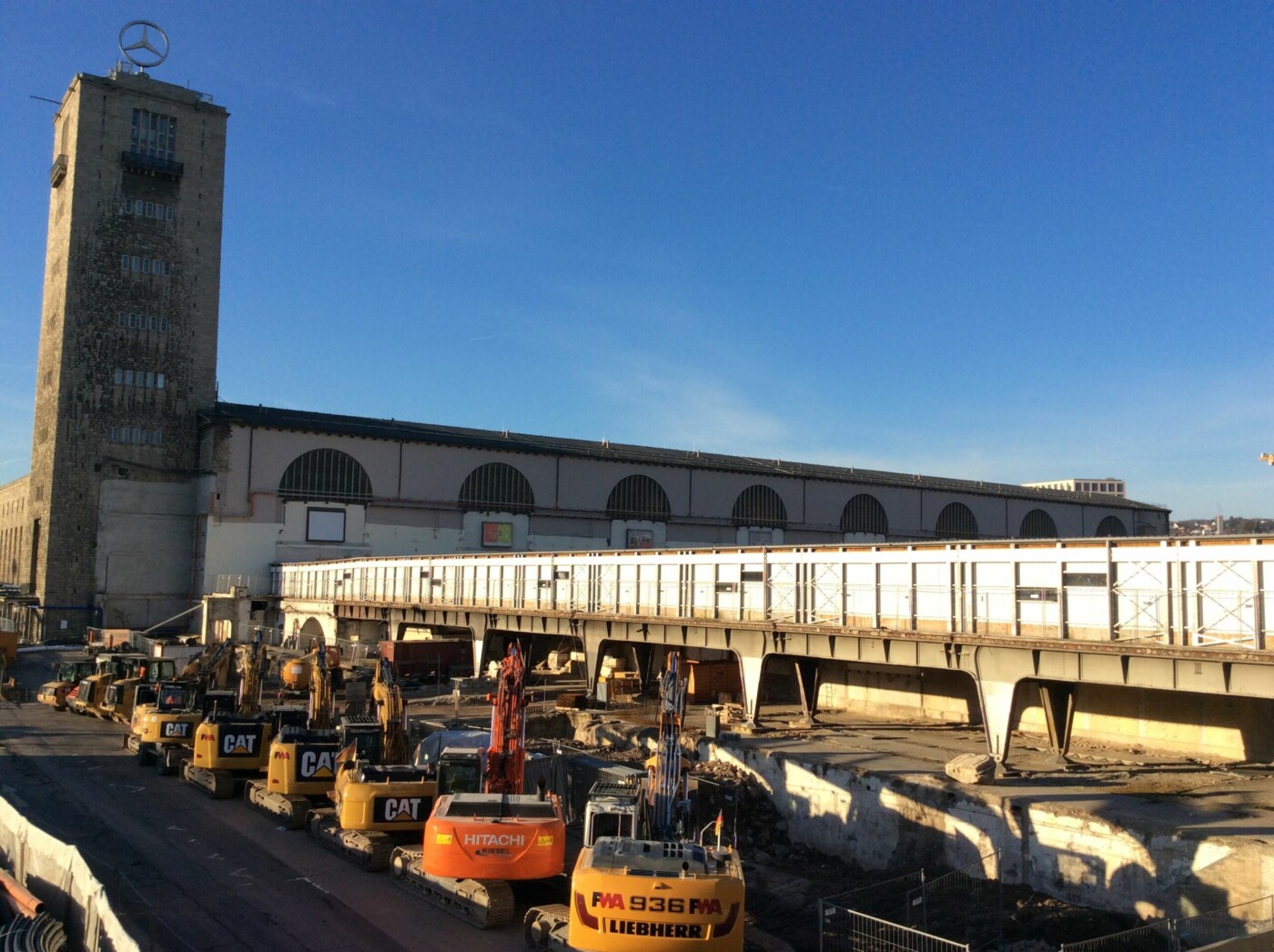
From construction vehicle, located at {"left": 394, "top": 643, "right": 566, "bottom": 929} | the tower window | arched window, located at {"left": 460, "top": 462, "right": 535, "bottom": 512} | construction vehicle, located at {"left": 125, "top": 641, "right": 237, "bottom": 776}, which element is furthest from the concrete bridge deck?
the tower window

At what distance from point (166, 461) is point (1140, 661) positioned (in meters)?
67.3

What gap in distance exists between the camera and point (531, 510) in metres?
73.7

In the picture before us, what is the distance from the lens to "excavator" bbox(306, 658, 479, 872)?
1953 cm

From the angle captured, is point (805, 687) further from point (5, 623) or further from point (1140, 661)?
point (5, 623)

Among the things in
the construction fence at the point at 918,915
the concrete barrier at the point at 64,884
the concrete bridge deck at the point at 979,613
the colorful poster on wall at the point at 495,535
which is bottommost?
the construction fence at the point at 918,915

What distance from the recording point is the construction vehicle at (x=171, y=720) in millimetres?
28781

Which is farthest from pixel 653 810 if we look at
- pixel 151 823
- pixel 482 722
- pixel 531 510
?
pixel 531 510

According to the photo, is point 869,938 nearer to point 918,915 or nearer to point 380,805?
point 918,915

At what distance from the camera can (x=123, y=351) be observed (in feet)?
232

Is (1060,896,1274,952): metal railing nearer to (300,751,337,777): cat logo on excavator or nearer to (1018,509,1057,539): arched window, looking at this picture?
(300,751,337,777): cat logo on excavator

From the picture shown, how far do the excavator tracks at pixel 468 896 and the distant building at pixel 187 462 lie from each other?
49728 millimetres

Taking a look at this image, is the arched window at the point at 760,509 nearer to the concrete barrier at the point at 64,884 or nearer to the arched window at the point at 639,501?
the arched window at the point at 639,501

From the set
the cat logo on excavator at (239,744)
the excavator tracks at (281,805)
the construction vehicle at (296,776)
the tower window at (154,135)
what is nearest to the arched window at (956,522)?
the tower window at (154,135)

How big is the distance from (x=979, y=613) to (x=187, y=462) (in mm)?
62317
